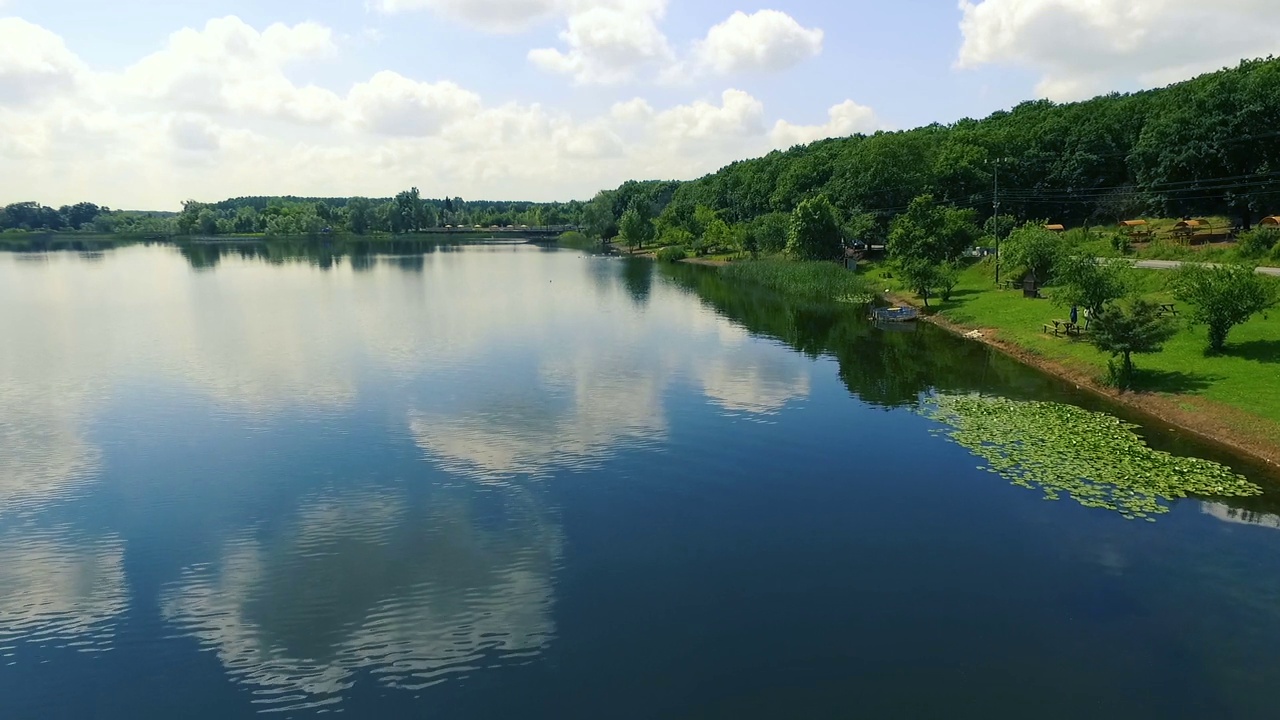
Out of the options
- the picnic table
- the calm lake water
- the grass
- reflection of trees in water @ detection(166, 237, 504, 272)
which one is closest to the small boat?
the grass

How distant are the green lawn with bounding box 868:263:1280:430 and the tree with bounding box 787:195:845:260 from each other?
41213 mm

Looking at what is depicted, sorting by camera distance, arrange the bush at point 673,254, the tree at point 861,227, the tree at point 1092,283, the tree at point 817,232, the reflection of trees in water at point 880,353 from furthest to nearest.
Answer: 1. the bush at point 673,254
2. the tree at point 861,227
3. the tree at point 817,232
4. the tree at point 1092,283
5. the reflection of trees in water at point 880,353

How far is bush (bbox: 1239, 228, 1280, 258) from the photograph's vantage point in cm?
5728

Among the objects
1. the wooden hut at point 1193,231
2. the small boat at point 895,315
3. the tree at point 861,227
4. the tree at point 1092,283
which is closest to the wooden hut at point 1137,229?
the wooden hut at point 1193,231

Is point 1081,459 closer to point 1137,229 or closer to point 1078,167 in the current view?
point 1137,229

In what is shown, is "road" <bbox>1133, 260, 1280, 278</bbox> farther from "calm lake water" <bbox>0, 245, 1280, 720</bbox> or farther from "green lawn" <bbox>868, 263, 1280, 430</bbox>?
"calm lake water" <bbox>0, 245, 1280, 720</bbox>

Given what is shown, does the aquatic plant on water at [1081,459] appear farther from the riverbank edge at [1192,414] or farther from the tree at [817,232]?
the tree at [817,232]

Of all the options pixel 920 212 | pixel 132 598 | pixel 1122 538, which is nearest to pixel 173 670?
pixel 132 598

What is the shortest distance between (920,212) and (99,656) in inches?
2950

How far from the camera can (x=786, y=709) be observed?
1535 cm

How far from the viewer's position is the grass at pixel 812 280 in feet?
252

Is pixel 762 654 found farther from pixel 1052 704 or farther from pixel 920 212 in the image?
pixel 920 212

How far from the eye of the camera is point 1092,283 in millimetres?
41344

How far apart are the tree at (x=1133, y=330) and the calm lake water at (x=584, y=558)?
10.2 feet
